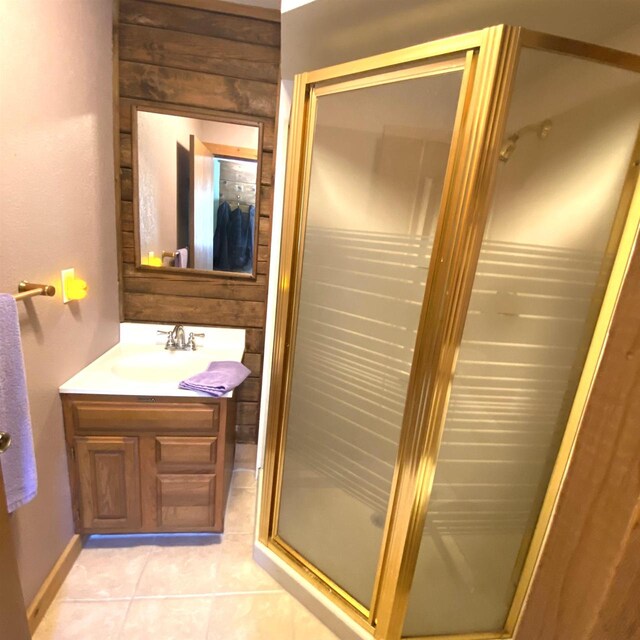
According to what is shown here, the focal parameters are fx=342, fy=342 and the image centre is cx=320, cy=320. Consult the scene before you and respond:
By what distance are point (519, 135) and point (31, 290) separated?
1.55 m

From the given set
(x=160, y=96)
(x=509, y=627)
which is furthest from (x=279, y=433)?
(x=160, y=96)

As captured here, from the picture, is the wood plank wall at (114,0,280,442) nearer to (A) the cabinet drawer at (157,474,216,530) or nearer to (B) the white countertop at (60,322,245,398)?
(B) the white countertop at (60,322,245,398)

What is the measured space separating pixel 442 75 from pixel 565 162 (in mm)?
487

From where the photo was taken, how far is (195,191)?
1.74 m

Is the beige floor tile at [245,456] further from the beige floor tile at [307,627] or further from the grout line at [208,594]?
the beige floor tile at [307,627]

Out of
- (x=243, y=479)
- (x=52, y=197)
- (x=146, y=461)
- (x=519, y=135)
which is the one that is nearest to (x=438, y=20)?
(x=519, y=135)

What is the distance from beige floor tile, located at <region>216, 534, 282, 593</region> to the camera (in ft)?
4.87

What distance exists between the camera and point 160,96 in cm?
160

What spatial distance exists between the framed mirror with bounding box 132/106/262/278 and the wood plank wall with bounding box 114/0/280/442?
41 mm

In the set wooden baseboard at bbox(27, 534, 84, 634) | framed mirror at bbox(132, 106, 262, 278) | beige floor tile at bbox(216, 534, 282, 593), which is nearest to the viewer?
A: wooden baseboard at bbox(27, 534, 84, 634)

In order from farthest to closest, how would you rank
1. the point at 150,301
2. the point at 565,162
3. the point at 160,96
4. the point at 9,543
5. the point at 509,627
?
the point at 150,301 < the point at 160,96 < the point at 509,627 < the point at 565,162 < the point at 9,543

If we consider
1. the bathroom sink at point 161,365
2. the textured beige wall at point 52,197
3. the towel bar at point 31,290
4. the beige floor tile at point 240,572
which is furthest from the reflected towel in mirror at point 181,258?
the beige floor tile at point 240,572

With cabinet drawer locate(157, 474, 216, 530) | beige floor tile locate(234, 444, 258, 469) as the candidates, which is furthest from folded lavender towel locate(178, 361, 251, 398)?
beige floor tile locate(234, 444, 258, 469)

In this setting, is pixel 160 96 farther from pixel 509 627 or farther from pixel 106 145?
pixel 509 627
